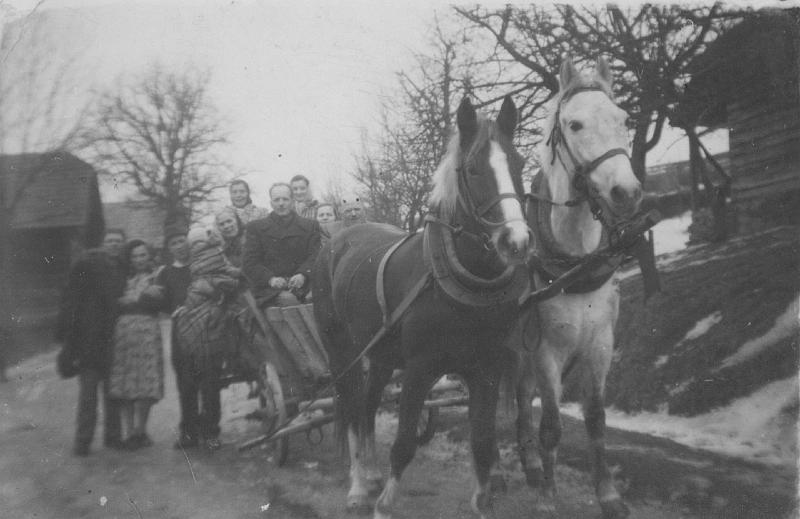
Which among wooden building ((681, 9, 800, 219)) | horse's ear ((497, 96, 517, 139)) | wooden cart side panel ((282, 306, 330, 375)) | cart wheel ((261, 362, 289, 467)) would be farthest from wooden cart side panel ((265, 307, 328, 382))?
wooden building ((681, 9, 800, 219))

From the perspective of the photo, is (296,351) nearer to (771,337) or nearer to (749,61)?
(771,337)

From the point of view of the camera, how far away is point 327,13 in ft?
13.7

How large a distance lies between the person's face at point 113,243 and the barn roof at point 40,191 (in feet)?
0.83

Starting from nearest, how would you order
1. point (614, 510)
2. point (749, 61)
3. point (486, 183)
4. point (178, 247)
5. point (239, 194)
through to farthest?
point (486, 183)
point (614, 510)
point (178, 247)
point (239, 194)
point (749, 61)

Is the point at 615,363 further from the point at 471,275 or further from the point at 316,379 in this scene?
the point at 471,275

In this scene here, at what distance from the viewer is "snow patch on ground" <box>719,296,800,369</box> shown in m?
5.16

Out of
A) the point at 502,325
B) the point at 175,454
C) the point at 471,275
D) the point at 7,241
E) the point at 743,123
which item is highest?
the point at 743,123

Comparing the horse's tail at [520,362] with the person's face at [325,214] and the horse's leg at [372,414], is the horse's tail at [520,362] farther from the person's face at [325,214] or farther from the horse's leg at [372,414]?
the person's face at [325,214]

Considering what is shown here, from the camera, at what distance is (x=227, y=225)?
548 centimetres

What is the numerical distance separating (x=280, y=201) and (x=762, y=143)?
6873 mm

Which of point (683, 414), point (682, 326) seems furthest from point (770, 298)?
point (683, 414)

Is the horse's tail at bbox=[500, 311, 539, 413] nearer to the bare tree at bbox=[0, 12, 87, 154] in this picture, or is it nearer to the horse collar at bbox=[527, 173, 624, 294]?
the horse collar at bbox=[527, 173, 624, 294]

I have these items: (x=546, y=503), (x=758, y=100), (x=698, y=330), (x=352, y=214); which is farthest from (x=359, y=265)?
(x=758, y=100)

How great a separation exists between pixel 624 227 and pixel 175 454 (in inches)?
131
